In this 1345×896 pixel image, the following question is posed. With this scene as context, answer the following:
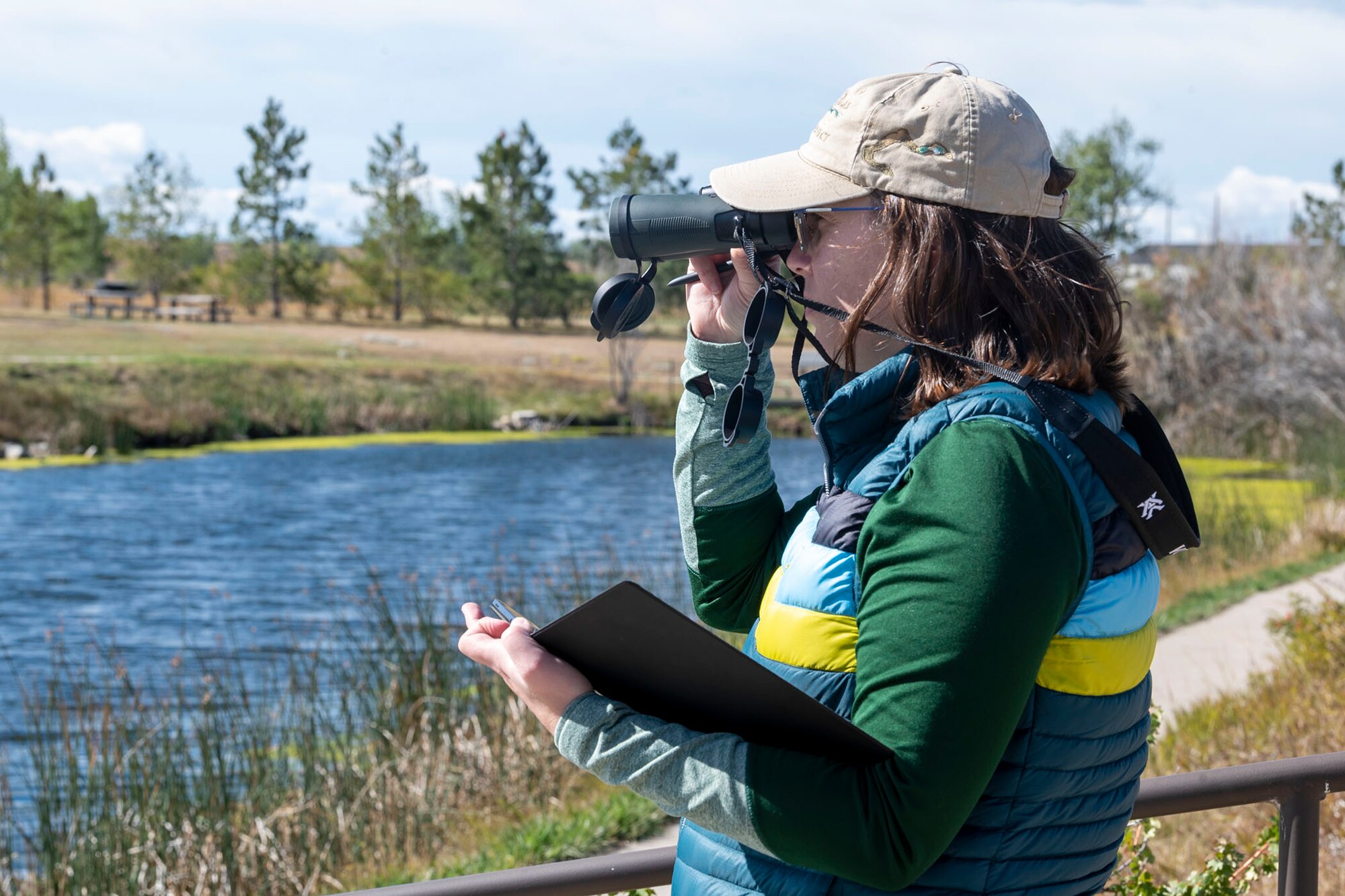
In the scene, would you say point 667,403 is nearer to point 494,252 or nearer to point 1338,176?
point 494,252

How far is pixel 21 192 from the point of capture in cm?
4000

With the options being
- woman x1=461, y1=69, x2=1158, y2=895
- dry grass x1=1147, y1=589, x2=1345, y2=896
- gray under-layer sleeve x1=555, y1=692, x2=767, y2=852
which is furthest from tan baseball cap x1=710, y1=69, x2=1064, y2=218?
dry grass x1=1147, y1=589, x2=1345, y2=896

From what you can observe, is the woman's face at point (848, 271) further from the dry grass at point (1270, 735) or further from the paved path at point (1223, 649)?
the paved path at point (1223, 649)

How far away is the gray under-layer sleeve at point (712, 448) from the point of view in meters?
1.40

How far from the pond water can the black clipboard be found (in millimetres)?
5681

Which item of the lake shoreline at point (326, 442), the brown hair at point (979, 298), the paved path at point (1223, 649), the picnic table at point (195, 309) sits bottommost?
the lake shoreline at point (326, 442)

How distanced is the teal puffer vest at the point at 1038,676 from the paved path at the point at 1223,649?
4.77 meters

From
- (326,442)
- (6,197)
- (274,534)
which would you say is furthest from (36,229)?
(274,534)

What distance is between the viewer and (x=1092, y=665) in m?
0.98

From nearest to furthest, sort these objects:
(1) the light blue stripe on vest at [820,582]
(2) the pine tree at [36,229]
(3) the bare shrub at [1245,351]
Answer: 1. (1) the light blue stripe on vest at [820,582]
2. (3) the bare shrub at [1245,351]
3. (2) the pine tree at [36,229]

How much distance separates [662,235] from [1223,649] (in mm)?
7053

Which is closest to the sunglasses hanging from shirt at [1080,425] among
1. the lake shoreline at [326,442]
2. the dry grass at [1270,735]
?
the dry grass at [1270,735]

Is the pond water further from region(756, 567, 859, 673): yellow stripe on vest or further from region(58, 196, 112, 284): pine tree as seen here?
region(58, 196, 112, 284): pine tree

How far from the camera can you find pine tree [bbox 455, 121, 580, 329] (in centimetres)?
4553
